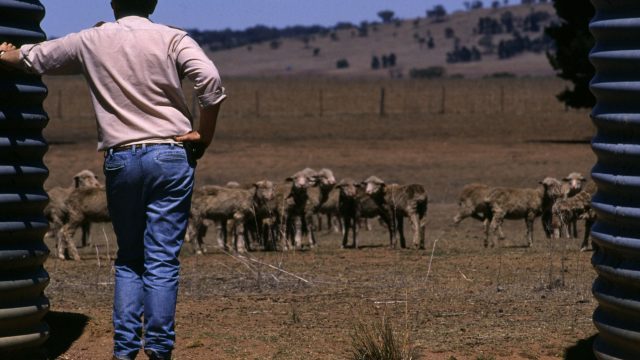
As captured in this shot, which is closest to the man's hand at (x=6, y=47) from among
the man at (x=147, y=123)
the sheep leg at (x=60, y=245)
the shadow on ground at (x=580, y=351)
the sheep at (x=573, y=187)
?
the man at (x=147, y=123)

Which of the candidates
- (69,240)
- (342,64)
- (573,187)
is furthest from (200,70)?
(342,64)

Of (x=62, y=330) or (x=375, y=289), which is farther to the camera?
(x=375, y=289)

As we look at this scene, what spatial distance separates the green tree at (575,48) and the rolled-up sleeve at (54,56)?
35.9 meters

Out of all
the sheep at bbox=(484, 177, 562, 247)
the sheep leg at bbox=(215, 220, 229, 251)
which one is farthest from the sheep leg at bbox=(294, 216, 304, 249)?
the sheep at bbox=(484, 177, 562, 247)

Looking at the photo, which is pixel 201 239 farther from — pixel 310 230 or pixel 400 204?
pixel 400 204

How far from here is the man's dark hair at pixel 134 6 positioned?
27.0 ft

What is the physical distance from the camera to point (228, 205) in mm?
21922

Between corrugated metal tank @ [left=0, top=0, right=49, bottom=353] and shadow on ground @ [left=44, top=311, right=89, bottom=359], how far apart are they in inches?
76.1

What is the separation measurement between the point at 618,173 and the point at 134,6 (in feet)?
9.81

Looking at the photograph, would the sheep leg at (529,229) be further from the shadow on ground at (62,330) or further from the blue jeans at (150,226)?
the blue jeans at (150,226)

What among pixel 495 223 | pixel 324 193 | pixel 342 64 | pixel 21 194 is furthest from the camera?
pixel 342 64

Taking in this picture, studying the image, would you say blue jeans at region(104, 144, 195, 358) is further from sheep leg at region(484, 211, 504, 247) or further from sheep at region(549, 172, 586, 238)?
sheep at region(549, 172, 586, 238)

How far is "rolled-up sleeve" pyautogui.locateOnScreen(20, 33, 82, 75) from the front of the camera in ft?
26.6

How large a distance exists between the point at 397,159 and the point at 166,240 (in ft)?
103
